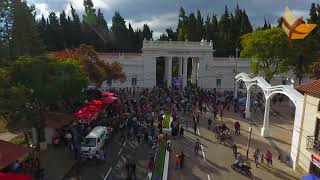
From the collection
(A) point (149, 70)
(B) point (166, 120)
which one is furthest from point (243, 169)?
(A) point (149, 70)

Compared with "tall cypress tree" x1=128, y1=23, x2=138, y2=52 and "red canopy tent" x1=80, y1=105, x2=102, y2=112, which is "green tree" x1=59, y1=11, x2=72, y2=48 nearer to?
"tall cypress tree" x1=128, y1=23, x2=138, y2=52

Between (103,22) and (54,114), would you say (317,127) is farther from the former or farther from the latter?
(103,22)

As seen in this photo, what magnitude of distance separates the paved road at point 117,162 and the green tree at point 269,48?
25.2 metres

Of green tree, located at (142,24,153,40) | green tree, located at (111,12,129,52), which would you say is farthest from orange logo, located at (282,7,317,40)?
green tree, located at (142,24,153,40)

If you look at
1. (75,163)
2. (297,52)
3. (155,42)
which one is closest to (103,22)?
(155,42)

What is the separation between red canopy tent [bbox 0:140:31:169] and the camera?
21.8 m

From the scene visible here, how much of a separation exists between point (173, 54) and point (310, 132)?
36.3 m

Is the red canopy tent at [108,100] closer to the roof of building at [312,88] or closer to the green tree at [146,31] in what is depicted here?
the roof of building at [312,88]

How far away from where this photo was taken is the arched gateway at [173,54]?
60281mm

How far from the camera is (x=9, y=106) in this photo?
23953 millimetres

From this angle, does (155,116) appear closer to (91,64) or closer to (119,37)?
(91,64)

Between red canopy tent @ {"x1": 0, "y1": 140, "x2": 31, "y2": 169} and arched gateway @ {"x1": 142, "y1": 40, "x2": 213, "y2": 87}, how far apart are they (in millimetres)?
38142

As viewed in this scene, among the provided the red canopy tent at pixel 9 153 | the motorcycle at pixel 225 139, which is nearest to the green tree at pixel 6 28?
the red canopy tent at pixel 9 153

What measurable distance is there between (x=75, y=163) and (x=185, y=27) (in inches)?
2089
